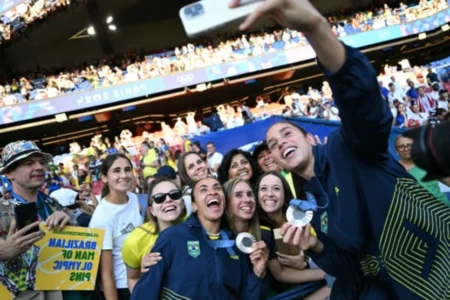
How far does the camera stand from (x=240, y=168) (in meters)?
4.23

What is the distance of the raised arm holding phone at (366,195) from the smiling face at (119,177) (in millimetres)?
1997

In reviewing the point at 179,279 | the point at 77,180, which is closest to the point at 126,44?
the point at 77,180

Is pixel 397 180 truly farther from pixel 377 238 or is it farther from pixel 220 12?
pixel 220 12

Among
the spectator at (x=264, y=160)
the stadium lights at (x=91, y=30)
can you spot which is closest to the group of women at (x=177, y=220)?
the spectator at (x=264, y=160)

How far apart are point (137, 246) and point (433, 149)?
2239 millimetres

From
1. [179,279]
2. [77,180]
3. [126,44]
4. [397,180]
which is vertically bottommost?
[77,180]

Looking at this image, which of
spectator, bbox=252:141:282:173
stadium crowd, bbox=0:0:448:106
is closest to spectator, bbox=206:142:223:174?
spectator, bbox=252:141:282:173

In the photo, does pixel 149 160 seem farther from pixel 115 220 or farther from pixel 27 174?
pixel 27 174

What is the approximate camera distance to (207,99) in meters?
22.3

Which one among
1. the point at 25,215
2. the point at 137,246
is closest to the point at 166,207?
the point at 137,246

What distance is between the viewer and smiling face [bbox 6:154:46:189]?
115 inches

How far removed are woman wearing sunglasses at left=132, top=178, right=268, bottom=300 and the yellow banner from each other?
71cm

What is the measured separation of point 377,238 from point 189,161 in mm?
2816

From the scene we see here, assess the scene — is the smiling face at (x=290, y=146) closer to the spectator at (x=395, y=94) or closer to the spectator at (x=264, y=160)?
the spectator at (x=264, y=160)
